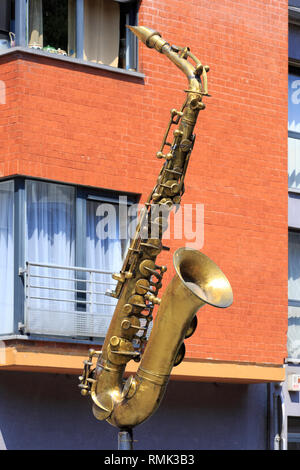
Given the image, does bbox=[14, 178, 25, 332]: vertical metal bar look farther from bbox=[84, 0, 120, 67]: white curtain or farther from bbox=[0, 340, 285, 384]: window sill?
bbox=[84, 0, 120, 67]: white curtain

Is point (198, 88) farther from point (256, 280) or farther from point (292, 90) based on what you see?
point (292, 90)

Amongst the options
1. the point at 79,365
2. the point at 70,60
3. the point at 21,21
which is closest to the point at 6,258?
the point at 79,365

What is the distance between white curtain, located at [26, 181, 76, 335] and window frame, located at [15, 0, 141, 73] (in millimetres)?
2045

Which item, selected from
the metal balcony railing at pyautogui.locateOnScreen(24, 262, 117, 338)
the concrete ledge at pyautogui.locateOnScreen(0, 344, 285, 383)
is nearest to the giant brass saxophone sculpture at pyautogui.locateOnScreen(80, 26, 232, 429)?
the concrete ledge at pyautogui.locateOnScreen(0, 344, 285, 383)

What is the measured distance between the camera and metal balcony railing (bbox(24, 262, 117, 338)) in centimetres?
1524

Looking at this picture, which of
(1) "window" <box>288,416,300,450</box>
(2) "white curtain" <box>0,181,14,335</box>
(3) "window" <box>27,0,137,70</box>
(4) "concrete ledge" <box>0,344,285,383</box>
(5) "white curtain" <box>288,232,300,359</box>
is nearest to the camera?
(4) "concrete ledge" <box>0,344,285,383</box>

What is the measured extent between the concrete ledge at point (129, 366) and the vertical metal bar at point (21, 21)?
14.7ft

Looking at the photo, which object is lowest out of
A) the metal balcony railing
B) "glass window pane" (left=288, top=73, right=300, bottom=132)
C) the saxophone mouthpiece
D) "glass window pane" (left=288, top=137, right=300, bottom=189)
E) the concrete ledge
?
the concrete ledge

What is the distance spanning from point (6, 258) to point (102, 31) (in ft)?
13.1

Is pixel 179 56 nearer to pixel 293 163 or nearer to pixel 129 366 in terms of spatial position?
pixel 129 366

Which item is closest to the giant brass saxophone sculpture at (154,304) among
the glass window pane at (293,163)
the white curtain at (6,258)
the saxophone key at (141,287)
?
the saxophone key at (141,287)

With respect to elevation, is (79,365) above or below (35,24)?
below

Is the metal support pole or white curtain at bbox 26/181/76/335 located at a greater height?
white curtain at bbox 26/181/76/335

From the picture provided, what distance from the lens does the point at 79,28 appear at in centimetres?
1645
